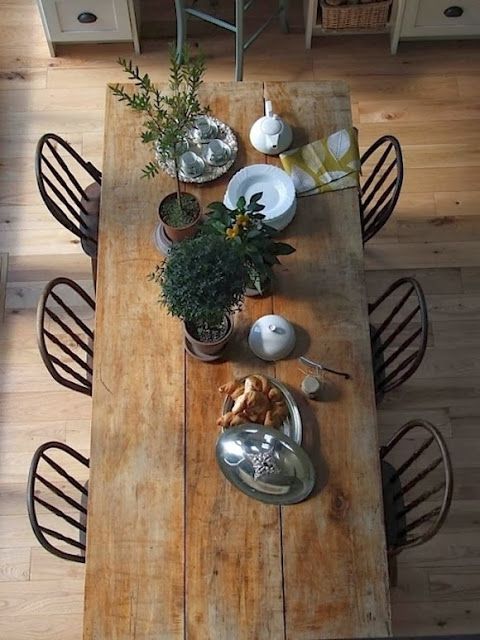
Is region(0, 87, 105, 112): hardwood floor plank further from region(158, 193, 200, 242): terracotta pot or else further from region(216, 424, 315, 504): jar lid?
region(216, 424, 315, 504): jar lid

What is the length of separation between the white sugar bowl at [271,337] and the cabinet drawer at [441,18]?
6.03 ft

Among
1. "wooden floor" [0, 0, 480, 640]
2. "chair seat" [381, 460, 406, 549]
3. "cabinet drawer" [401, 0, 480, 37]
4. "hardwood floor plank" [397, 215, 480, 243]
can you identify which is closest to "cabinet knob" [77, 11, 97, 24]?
"wooden floor" [0, 0, 480, 640]

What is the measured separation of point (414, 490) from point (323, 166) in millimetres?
1180

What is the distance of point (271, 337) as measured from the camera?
2.26 meters

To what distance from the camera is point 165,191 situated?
2533 mm

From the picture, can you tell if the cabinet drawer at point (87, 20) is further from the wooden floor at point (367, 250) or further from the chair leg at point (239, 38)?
the chair leg at point (239, 38)

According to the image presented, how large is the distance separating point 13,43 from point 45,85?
0.28 metres

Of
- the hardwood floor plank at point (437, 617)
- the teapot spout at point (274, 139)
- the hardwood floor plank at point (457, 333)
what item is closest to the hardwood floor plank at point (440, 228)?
the hardwood floor plank at point (457, 333)

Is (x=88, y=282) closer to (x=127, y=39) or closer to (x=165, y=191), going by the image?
(x=165, y=191)

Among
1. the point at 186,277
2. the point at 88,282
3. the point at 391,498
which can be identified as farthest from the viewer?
the point at 88,282

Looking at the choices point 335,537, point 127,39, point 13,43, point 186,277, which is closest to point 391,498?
point 335,537

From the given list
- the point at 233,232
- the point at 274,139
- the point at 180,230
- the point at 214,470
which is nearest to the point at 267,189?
the point at 274,139

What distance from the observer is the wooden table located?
2.07m

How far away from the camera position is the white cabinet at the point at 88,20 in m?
3.42
